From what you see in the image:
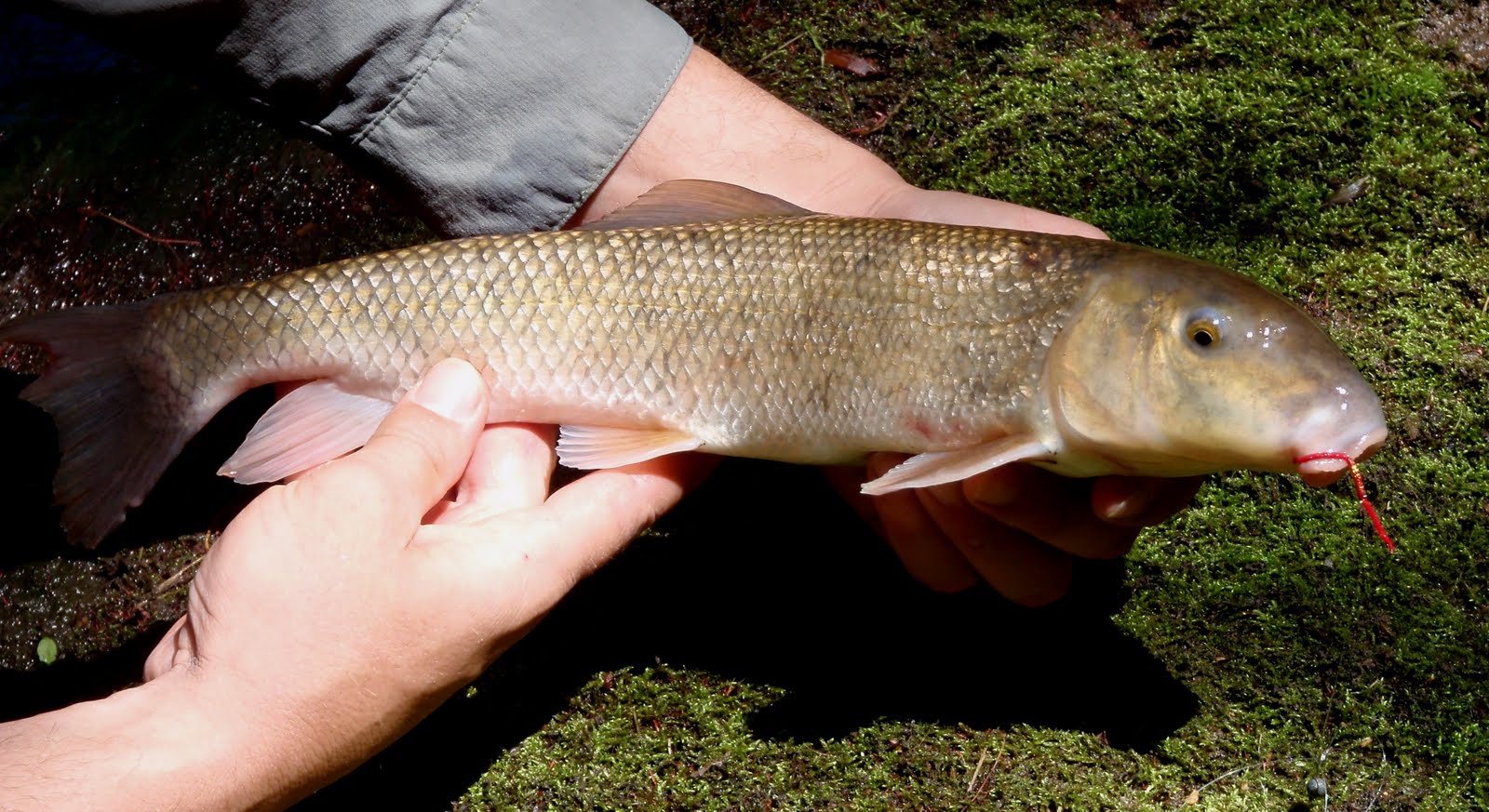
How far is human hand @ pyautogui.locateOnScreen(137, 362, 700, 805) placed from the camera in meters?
2.13

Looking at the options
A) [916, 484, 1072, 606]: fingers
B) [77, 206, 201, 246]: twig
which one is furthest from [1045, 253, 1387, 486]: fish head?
[77, 206, 201, 246]: twig

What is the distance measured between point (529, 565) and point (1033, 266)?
121 cm

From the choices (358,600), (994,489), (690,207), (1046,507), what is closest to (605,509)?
(358,600)

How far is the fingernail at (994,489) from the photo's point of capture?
7.70ft

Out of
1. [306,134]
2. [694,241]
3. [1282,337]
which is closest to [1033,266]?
[1282,337]

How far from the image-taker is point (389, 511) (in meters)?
2.20

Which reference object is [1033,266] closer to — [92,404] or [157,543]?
[92,404]

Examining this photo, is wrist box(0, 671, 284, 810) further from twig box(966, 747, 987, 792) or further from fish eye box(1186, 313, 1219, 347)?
fish eye box(1186, 313, 1219, 347)

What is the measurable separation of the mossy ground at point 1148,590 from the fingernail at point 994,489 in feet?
2.61

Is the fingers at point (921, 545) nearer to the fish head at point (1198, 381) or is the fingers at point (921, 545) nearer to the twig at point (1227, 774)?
the fish head at point (1198, 381)

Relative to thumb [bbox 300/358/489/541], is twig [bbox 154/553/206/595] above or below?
below

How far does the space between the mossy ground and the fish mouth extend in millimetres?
1131

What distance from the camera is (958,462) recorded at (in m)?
2.23

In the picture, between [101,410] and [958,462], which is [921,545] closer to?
[958,462]
